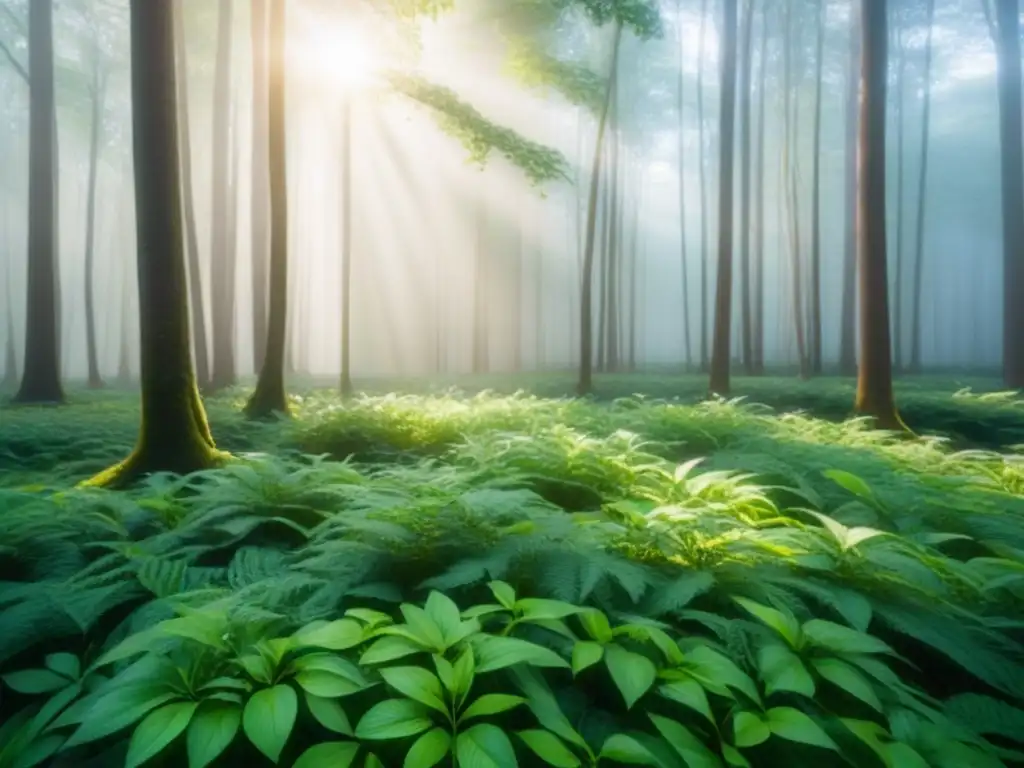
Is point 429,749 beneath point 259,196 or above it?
beneath

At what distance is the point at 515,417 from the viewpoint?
8.66 m

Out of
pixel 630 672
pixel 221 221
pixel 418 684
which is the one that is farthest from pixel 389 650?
pixel 221 221

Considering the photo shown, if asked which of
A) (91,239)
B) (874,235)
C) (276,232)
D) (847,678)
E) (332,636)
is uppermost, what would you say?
(91,239)

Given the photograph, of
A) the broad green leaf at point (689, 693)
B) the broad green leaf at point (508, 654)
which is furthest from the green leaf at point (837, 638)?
the broad green leaf at point (508, 654)

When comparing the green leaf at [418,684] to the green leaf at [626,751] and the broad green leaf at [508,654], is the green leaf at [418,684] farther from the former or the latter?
the green leaf at [626,751]

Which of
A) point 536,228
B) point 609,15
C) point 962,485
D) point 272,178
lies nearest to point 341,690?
point 962,485

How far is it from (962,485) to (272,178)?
9.83 metres

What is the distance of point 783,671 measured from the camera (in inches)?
75.7

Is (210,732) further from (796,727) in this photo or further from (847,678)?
(847,678)

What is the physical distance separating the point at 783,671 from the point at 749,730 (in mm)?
263

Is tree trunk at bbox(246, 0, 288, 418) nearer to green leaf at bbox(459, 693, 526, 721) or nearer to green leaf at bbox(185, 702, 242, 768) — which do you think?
green leaf at bbox(185, 702, 242, 768)

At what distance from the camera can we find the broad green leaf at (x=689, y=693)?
1.73 m

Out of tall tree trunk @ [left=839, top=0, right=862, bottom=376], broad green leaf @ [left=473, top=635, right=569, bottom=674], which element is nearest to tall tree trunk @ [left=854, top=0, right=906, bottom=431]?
broad green leaf @ [left=473, top=635, right=569, bottom=674]

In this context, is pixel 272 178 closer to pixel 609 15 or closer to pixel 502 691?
pixel 609 15
